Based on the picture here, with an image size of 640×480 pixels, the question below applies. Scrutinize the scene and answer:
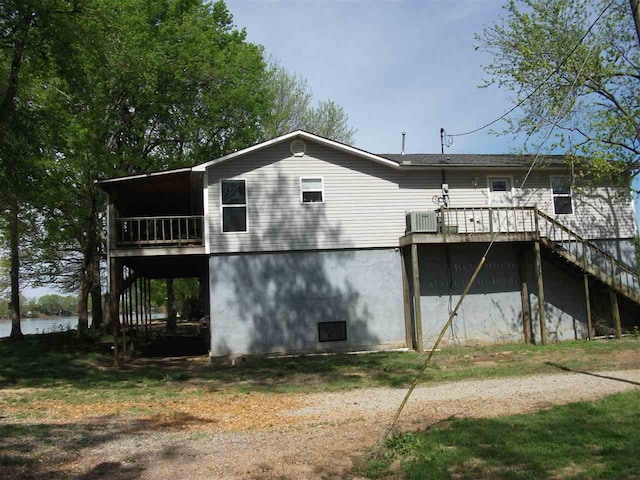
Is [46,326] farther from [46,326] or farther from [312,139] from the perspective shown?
[312,139]

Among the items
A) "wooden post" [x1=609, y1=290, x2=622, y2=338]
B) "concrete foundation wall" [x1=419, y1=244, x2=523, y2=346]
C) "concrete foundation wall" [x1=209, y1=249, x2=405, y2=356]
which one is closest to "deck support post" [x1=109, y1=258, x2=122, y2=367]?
"concrete foundation wall" [x1=209, y1=249, x2=405, y2=356]

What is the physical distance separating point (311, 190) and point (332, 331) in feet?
14.4

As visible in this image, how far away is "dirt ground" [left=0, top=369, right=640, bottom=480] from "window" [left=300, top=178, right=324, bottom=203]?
7.18 metres

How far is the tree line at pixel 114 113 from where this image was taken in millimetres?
16969

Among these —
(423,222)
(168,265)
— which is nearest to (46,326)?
(168,265)

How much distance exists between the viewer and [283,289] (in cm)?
1700

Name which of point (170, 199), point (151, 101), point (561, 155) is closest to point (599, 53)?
point (561, 155)

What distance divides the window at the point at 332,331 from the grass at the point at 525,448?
9091 millimetres

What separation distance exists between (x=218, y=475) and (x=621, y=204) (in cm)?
1791

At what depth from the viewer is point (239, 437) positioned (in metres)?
8.01

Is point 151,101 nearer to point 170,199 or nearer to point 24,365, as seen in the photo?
point 170,199

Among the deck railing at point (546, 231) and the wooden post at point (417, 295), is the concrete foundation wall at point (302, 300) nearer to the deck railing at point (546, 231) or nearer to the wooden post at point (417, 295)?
the wooden post at point (417, 295)

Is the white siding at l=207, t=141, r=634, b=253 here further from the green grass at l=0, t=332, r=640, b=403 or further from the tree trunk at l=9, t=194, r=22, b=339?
the tree trunk at l=9, t=194, r=22, b=339

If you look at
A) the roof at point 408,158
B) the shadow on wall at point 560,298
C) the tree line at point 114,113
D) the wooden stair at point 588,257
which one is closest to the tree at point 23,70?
the tree line at point 114,113
